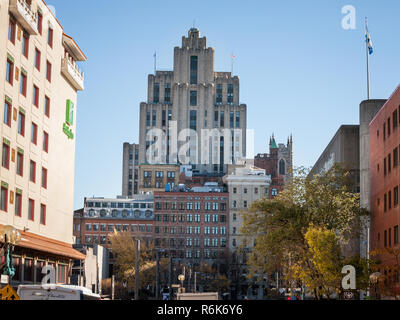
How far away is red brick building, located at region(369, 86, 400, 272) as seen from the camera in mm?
67312

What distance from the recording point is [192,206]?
18612 cm

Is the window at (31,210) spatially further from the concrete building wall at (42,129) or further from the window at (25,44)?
the window at (25,44)

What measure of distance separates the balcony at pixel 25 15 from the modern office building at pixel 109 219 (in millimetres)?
122485

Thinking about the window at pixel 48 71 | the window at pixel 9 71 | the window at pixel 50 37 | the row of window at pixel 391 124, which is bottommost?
the row of window at pixel 391 124

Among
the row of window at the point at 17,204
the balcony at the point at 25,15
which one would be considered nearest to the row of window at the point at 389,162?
the row of window at the point at 17,204

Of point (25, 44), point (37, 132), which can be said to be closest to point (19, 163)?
point (37, 132)

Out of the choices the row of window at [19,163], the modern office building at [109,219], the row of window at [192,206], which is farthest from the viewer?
the row of window at [192,206]

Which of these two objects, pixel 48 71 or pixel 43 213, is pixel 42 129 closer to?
pixel 48 71

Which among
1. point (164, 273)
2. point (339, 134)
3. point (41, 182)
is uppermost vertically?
point (339, 134)

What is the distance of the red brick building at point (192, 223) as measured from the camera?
182750mm
